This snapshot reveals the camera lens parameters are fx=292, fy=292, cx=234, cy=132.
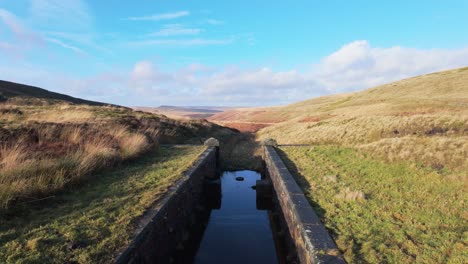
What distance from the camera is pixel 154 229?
15.9 feet

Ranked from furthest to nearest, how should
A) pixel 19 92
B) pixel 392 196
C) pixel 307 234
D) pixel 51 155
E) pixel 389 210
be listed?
1. pixel 19 92
2. pixel 51 155
3. pixel 392 196
4. pixel 389 210
5. pixel 307 234

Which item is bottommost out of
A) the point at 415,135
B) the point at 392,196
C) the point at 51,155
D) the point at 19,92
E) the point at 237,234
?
the point at 237,234

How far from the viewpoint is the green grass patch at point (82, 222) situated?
3.64 meters

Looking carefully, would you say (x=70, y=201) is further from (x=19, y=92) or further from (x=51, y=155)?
(x=19, y=92)

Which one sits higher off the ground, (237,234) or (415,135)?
(415,135)

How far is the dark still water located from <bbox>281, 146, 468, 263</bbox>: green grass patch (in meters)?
1.78

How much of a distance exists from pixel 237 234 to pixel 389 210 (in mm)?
4023

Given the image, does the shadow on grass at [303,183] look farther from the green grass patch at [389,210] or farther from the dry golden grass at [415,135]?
the dry golden grass at [415,135]

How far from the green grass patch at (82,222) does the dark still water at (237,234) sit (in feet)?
6.47

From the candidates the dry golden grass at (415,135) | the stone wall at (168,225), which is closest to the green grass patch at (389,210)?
the dry golden grass at (415,135)

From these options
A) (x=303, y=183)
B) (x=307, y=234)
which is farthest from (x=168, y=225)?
(x=303, y=183)

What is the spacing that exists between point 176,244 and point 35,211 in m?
2.76

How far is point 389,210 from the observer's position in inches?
219

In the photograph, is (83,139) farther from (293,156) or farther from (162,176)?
(293,156)
